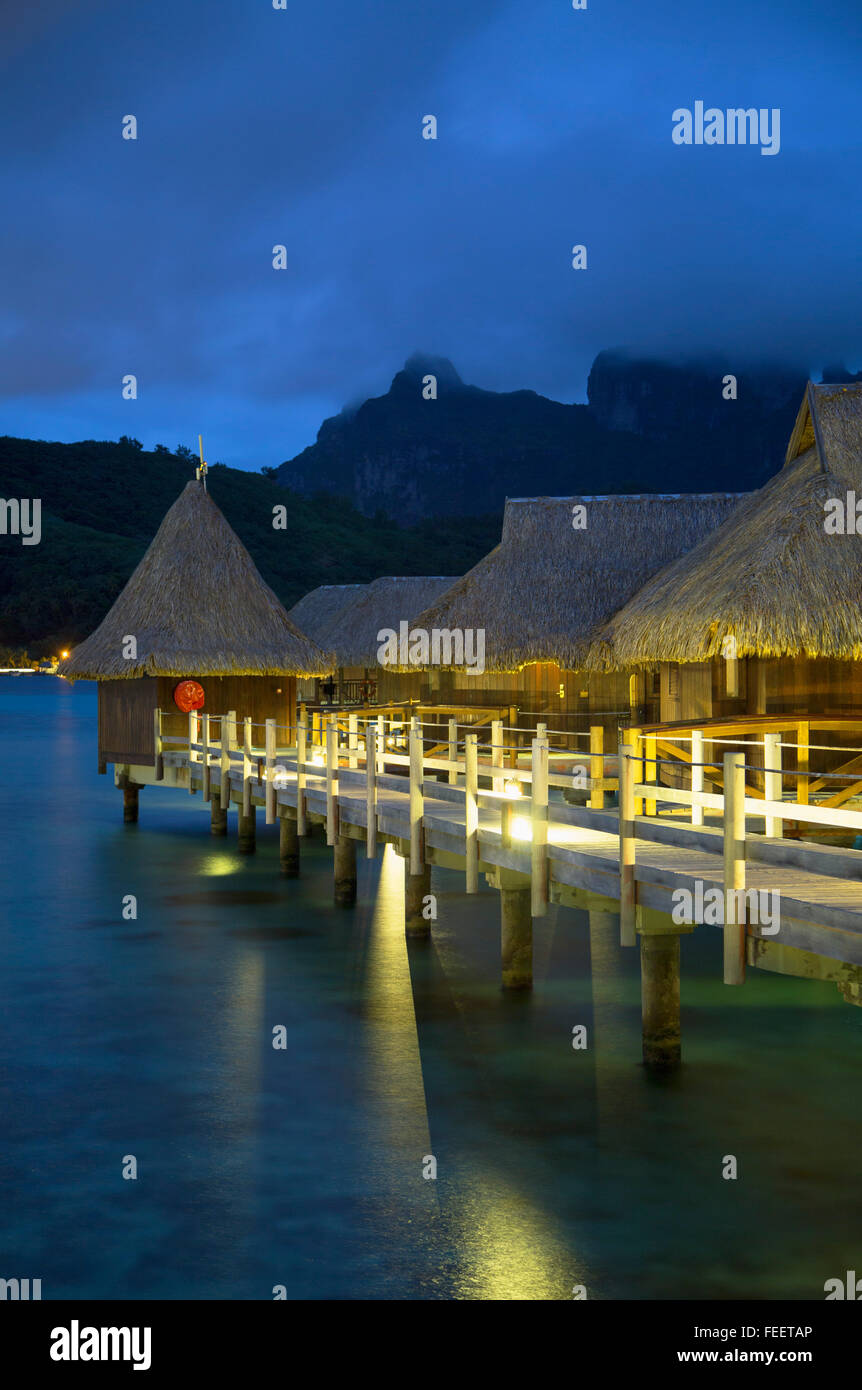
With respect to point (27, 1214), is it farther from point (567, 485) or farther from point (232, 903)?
point (567, 485)

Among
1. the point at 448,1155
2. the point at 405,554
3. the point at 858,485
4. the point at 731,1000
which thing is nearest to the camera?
the point at 448,1155

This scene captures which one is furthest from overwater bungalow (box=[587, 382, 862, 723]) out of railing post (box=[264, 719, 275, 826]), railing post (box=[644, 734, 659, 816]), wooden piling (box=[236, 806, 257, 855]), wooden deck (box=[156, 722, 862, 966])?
wooden piling (box=[236, 806, 257, 855])

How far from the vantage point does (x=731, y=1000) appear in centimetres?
1430

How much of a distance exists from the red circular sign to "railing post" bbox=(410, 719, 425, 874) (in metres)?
11.9

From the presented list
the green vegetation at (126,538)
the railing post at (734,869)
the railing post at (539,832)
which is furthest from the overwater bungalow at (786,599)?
the green vegetation at (126,538)

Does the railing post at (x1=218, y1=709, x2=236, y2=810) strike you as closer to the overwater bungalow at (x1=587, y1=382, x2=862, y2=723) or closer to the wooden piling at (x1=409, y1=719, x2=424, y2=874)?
the overwater bungalow at (x1=587, y1=382, x2=862, y2=723)

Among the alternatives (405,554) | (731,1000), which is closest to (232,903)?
(731,1000)

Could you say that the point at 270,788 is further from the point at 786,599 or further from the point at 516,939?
the point at 786,599

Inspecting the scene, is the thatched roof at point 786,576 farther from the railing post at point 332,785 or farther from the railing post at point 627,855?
the railing post at point 627,855

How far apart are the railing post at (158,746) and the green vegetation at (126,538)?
169 feet

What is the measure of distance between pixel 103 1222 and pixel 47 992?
6.86 meters

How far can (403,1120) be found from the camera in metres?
11.1

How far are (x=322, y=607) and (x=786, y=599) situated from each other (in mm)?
26815

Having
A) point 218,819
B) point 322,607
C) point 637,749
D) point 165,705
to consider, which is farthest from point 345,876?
point 322,607
